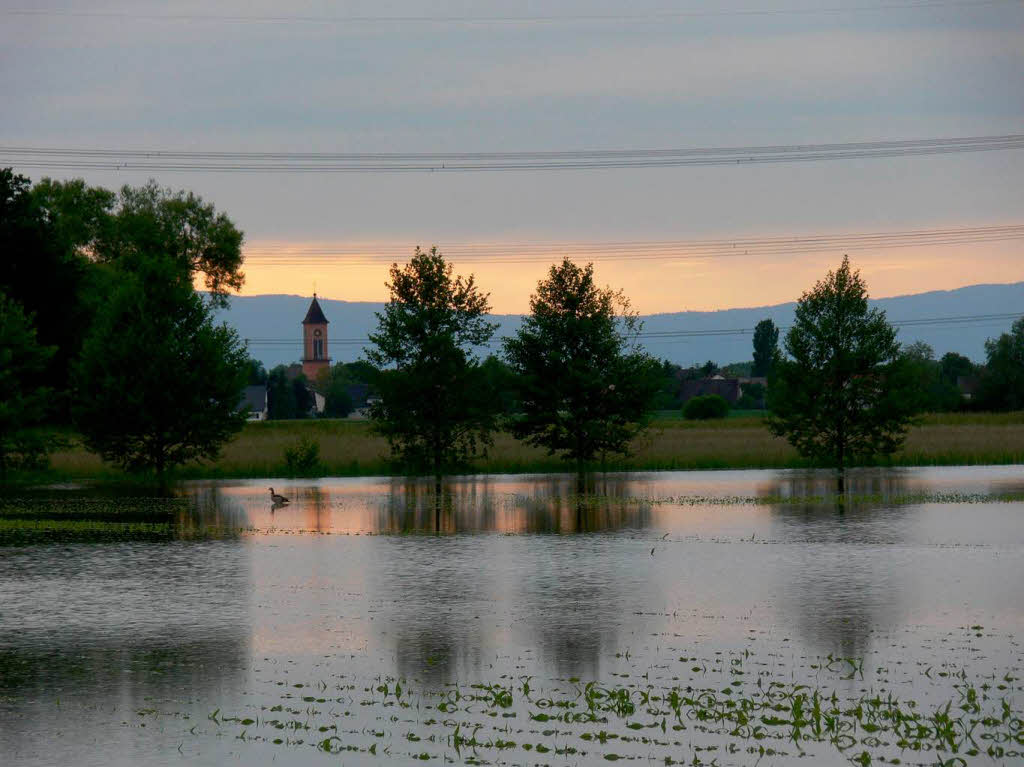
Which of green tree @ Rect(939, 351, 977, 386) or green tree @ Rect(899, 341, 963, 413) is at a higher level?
green tree @ Rect(939, 351, 977, 386)

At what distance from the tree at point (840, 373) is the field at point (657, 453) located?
2737 mm

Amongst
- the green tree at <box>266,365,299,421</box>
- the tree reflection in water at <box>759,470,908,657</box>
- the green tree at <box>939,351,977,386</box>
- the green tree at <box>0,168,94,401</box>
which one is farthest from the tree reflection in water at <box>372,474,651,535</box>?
the green tree at <box>939,351,977,386</box>

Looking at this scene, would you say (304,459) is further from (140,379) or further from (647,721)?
(647,721)

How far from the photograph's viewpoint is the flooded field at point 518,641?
434 inches

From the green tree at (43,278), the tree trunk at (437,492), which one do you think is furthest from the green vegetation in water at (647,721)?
the green tree at (43,278)

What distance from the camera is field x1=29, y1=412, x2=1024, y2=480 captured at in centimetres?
5334

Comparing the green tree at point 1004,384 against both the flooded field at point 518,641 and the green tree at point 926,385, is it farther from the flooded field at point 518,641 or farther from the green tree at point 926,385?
the flooded field at point 518,641

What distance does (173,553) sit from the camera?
2480cm

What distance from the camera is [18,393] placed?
1940 inches

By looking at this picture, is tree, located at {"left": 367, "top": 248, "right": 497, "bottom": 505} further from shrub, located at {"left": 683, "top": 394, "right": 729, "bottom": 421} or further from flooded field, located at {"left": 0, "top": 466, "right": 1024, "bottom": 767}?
shrub, located at {"left": 683, "top": 394, "right": 729, "bottom": 421}

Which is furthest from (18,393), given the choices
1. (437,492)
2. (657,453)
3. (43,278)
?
(657,453)

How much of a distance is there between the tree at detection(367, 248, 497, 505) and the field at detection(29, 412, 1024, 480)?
1693mm

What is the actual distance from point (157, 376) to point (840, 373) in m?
27.9

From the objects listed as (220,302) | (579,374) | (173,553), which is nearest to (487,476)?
(579,374)
